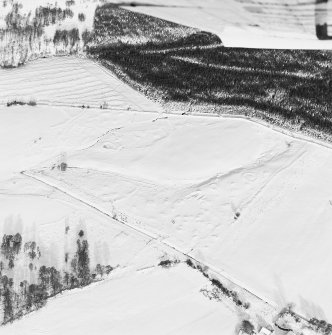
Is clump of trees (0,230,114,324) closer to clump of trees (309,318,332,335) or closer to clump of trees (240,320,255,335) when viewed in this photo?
clump of trees (240,320,255,335)

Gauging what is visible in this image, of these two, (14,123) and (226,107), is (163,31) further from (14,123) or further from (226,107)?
(14,123)

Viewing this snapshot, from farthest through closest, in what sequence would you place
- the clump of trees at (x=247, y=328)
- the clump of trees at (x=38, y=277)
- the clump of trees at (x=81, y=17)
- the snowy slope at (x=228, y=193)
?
1. the clump of trees at (x=81, y=17)
2. the snowy slope at (x=228, y=193)
3. the clump of trees at (x=38, y=277)
4. the clump of trees at (x=247, y=328)

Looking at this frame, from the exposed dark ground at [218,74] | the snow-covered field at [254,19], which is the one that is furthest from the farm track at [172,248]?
the snow-covered field at [254,19]

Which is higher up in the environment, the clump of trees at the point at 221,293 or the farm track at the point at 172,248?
the farm track at the point at 172,248

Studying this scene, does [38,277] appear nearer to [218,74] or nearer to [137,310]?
[137,310]

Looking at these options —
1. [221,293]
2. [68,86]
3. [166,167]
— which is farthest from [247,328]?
[68,86]

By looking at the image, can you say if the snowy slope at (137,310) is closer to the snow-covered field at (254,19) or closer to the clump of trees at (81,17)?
the snow-covered field at (254,19)

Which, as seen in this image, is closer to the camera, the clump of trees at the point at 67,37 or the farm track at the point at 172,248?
the farm track at the point at 172,248

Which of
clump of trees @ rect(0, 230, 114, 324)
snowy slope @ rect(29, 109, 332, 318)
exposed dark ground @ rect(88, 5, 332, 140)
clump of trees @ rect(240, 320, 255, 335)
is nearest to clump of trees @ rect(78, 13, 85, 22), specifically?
exposed dark ground @ rect(88, 5, 332, 140)
